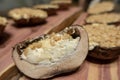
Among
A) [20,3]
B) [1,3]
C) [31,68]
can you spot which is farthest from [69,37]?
[20,3]

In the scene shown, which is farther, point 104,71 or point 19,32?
point 19,32

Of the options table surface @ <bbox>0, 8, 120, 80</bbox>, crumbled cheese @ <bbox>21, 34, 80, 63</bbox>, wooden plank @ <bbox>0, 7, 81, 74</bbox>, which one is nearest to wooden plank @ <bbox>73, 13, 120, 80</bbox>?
table surface @ <bbox>0, 8, 120, 80</bbox>

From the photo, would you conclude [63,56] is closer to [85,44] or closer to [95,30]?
[85,44]

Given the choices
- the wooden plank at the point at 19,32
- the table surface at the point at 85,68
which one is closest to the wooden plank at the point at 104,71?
the table surface at the point at 85,68

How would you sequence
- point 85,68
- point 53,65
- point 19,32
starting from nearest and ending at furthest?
point 53,65 → point 85,68 → point 19,32

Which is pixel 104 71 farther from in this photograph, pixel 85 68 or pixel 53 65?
pixel 53 65

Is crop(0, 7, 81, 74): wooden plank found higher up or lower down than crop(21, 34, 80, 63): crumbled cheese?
lower down

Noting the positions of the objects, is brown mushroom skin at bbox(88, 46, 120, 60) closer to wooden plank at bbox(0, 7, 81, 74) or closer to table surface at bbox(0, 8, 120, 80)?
table surface at bbox(0, 8, 120, 80)

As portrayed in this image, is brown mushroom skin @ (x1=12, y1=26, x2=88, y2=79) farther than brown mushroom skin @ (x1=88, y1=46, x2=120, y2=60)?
No

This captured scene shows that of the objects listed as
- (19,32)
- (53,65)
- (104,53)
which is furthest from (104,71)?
(19,32)
